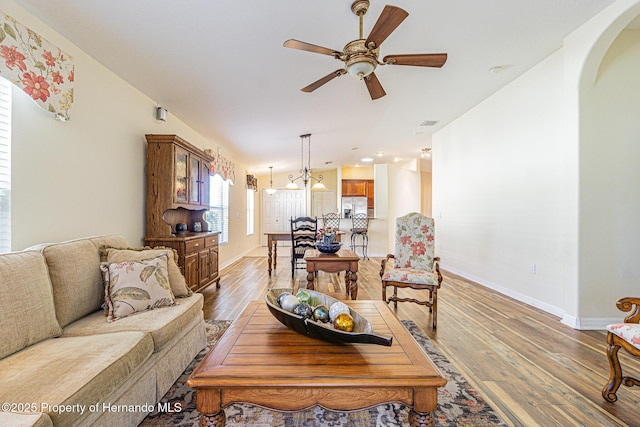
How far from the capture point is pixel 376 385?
3.46 feet

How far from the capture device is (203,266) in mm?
3686

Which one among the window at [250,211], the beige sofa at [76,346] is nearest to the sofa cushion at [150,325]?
the beige sofa at [76,346]

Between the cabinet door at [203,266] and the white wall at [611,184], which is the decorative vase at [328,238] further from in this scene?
the white wall at [611,184]

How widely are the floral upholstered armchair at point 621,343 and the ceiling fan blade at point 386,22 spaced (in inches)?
84.1

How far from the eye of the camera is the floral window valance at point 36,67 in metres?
1.67

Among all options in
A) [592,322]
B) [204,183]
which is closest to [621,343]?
[592,322]

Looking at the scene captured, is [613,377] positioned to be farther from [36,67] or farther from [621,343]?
[36,67]

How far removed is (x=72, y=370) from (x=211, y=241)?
2.88m

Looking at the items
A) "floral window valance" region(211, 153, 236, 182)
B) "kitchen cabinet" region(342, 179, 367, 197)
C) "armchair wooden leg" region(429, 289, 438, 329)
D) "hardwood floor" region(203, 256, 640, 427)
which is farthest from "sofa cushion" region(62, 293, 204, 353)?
"kitchen cabinet" region(342, 179, 367, 197)

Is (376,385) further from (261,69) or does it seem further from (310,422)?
(261,69)

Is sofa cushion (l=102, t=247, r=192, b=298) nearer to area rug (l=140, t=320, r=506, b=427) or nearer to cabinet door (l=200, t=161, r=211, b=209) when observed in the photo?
area rug (l=140, t=320, r=506, b=427)

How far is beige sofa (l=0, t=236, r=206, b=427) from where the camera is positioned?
1.05 meters

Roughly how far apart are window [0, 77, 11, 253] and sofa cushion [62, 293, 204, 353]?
2.47ft

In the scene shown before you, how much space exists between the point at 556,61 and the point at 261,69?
3.21 metres
